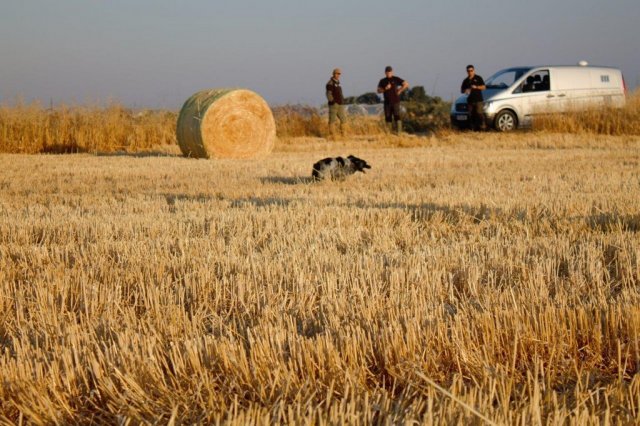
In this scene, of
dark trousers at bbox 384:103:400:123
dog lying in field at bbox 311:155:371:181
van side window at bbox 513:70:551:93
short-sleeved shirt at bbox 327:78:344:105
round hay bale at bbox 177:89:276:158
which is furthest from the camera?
short-sleeved shirt at bbox 327:78:344:105

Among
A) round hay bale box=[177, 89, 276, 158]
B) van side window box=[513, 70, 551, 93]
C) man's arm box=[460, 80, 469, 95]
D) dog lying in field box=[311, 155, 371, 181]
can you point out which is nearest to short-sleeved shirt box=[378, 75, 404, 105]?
man's arm box=[460, 80, 469, 95]

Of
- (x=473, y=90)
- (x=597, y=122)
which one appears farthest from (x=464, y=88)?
(x=597, y=122)

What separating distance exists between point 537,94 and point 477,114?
1.96 m

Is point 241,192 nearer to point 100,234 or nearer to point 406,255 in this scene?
point 100,234

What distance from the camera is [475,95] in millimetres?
19234

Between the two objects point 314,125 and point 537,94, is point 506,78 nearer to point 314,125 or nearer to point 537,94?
point 537,94

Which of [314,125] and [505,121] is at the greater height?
[314,125]

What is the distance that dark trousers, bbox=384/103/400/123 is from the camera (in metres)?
20.3

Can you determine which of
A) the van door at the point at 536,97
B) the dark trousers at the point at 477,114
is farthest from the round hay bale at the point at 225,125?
the van door at the point at 536,97

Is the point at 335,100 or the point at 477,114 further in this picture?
the point at 335,100

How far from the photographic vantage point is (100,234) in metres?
5.03

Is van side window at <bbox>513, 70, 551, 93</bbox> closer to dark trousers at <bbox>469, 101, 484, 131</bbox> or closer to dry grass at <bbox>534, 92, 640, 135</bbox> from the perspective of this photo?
dry grass at <bbox>534, 92, 640, 135</bbox>

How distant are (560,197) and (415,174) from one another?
129 inches

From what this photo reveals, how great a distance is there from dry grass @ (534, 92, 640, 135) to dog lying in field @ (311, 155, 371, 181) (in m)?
11.0
